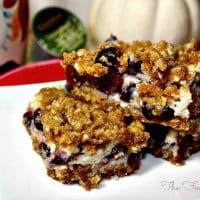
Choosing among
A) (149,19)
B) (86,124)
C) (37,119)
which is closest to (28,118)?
(37,119)

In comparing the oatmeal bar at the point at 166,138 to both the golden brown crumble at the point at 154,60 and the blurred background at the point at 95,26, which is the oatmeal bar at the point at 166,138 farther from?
the blurred background at the point at 95,26

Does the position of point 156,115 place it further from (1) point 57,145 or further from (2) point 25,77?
(2) point 25,77

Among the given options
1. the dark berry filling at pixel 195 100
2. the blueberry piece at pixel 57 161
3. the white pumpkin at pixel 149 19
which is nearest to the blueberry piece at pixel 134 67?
the dark berry filling at pixel 195 100

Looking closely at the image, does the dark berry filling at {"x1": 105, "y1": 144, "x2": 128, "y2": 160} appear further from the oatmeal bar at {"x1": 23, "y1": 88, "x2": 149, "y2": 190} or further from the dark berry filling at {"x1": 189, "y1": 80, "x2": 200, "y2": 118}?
the dark berry filling at {"x1": 189, "y1": 80, "x2": 200, "y2": 118}

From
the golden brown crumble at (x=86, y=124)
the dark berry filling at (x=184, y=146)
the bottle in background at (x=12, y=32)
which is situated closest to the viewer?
the golden brown crumble at (x=86, y=124)

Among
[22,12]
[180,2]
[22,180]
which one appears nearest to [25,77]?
[22,12]

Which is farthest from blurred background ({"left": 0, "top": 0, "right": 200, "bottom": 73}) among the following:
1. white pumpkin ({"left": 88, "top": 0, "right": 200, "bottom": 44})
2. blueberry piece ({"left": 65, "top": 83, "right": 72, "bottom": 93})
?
blueberry piece ({"left": 65, "top": 83, "right": 72, "bottom": 93})
